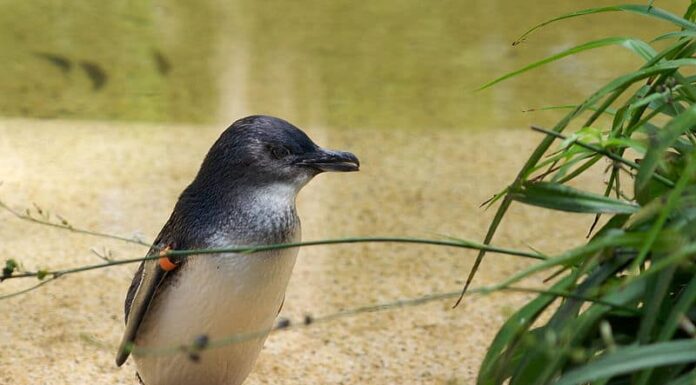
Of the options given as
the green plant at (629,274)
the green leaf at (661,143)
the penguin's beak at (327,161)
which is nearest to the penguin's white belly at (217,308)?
the penguin's beak at (327,161)

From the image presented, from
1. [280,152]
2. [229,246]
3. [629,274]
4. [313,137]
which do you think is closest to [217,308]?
[229,246]

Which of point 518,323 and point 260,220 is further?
point 260,220

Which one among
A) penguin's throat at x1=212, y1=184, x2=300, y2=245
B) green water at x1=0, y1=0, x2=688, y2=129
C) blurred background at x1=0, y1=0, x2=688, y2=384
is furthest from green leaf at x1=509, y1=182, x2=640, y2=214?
green water at x1=0, y1=0, x2=688, y2=129

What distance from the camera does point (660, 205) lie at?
1097 millimetres

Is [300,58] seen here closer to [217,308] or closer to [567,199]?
[217,308]

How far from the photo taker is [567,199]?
4.51 feet

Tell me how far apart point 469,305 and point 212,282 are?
1.20 m

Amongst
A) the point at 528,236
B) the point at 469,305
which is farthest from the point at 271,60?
the point at 469,305

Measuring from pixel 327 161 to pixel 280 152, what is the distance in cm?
9

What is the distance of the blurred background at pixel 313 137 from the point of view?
2.63 metres

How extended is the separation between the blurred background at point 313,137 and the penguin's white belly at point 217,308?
0.48 meters

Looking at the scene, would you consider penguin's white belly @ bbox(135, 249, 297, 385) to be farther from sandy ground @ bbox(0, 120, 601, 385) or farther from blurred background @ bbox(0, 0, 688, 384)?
blurred background @ bbox(0, 0, 688, 384)

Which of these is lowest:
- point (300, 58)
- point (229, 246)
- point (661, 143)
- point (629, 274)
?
point (300, 58)

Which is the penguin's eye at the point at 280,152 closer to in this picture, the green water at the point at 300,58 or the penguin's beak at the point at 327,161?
the penguin's beak at the point at 327,161
